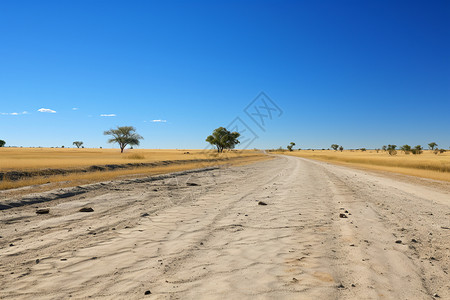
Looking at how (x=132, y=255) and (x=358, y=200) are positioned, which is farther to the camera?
(x=358, y=200)

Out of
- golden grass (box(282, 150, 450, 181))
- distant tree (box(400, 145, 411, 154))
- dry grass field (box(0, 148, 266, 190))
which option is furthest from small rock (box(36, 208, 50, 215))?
distant tree (box(400, 145, 411, 154))

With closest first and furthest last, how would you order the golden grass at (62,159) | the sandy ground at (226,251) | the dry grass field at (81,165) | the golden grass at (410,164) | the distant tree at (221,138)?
the sandy ground at (226,251) < the dry grass field at (81,165) < the golden grass at (62,159) < the golden grass at (410,164) < the distant tree at (221,138)

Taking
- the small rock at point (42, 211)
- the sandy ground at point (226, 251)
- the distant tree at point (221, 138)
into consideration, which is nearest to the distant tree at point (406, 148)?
the distant tree at point (221, 138)

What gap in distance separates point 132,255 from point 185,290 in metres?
1.49

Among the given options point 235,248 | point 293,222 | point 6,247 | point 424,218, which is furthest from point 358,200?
point 6,247

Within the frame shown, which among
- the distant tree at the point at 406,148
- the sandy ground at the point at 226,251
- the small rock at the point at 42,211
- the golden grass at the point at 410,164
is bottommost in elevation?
the sandy ground at the point at 226,251

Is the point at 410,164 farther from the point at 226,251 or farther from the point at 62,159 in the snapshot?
the point at 62,159

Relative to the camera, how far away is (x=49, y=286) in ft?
10.4

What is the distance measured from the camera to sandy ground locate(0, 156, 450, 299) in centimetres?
313

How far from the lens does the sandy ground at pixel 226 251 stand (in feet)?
10.3

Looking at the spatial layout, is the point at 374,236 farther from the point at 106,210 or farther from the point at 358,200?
the point at 106,210

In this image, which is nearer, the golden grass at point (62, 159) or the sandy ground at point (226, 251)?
the sandy ground at point (226, 251)

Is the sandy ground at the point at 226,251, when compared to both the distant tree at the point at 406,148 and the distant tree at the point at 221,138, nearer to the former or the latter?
the distant tree at the point at 221,138

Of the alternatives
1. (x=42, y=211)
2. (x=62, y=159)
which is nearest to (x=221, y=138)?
(x=62, y=159)
